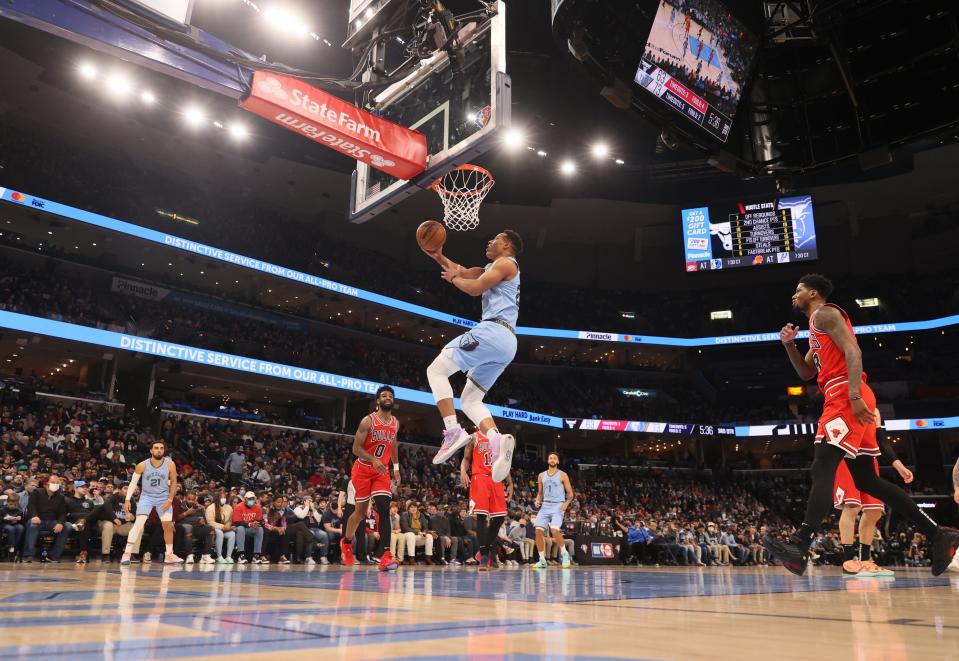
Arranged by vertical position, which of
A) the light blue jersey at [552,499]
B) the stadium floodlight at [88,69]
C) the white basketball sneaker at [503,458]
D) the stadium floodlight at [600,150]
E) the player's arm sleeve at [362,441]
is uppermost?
the stadium floodlight at [600,150]

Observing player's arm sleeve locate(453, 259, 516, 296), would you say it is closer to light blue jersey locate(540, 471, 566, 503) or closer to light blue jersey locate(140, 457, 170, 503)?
light blue jersey locate(540, 471, 566, 503)

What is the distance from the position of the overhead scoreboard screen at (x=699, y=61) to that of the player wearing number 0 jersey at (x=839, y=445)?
20.5ft

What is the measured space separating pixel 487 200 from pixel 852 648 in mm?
30394

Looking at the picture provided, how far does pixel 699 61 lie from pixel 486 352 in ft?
24.8

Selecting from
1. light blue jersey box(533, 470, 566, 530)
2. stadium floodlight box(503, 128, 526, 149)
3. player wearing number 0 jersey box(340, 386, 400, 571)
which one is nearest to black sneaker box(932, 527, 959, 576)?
player wearing number 0 jersey box(340, 386, 400, 571)

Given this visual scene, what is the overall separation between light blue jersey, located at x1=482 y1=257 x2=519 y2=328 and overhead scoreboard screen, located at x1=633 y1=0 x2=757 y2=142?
619cm

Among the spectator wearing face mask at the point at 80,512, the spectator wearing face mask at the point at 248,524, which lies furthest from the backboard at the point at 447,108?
the spectator wearing face mask at the point at 80,512

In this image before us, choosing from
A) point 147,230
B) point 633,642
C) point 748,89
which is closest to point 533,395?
point 147,230

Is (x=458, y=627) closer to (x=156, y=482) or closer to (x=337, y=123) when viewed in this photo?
(x=337, y=123)

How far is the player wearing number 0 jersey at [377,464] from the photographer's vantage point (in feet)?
22.4

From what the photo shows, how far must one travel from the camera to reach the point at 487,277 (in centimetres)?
488

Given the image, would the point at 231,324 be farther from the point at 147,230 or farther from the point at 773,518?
the point at 773,518

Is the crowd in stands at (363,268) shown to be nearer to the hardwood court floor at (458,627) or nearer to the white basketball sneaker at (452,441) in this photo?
the white basketball sneaker at (452,441)

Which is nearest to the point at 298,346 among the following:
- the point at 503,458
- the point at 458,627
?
the point at 503,458
